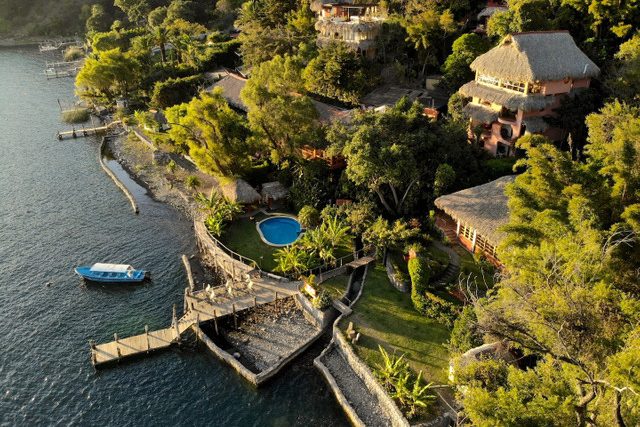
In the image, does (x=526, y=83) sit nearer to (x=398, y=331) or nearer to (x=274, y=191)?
(x=274, y=191)

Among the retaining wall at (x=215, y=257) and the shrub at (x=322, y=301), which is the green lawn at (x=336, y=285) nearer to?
the shrub at (x=322, y=301)

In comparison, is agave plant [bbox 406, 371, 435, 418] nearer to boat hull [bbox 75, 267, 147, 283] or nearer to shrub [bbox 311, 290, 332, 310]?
shrub [bbox 311, 290, 332, 310]

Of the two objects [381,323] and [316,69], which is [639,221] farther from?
[316,69]

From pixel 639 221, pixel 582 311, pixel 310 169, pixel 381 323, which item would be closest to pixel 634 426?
pixel 582 311

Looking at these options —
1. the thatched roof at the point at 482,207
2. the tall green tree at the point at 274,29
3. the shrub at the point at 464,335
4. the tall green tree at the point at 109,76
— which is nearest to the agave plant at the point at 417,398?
the shrub at the point at 464,335

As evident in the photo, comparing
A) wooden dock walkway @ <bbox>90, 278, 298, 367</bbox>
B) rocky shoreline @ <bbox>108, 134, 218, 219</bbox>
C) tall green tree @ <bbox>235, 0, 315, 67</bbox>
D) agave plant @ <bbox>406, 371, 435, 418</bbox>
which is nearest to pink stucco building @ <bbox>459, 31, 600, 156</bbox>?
wooden dock walkway @ <bbox>90, 278, 298, 367</bbox>

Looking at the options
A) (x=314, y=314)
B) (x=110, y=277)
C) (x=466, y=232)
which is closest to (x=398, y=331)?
(x=314, y=314)
